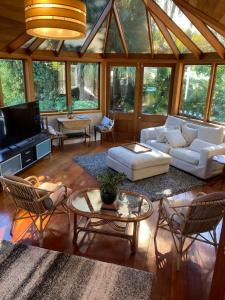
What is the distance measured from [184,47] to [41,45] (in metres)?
3.41

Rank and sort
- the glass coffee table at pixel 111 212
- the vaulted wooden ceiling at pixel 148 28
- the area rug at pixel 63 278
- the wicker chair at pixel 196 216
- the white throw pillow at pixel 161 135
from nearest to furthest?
the area rug at pixel 63 278, the wicker chair at pixel 196 216, the glass coffee table at pixel 111 212, the vaulted wooden ceiling at pixel 148 28, the white throw pillow at pixel 161 135

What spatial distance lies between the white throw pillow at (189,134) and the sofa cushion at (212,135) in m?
0.16

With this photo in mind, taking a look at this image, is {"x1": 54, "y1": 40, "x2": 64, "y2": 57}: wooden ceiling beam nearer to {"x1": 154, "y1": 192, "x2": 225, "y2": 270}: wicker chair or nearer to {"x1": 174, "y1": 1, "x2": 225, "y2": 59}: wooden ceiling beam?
{"x1": 174, "y1": 1, "x2": 225, "y2": 59}: wooden ceiling beam

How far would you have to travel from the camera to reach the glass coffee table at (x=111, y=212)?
A: 279cm

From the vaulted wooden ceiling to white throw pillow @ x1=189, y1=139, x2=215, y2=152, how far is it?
69.9 inches

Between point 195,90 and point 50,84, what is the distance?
12.2 ft

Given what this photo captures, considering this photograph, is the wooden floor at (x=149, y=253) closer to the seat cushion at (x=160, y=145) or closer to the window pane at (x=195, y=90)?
the seat cushion at (x=160, y=145)

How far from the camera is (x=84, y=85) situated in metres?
6.92

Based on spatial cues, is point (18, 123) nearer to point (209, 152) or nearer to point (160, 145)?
point (160, 145)

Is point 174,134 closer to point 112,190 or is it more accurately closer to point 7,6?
point 112,190

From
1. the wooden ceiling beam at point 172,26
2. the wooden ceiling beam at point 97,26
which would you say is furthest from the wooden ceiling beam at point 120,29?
the wooden ceiling beam at point 172,26

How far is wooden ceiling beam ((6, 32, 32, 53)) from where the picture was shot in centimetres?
475

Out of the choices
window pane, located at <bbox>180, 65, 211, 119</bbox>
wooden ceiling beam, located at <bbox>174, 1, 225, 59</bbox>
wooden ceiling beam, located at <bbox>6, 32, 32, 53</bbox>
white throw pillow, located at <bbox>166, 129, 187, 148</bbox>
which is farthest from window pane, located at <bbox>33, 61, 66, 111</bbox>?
wooden ceiling beam, located at <bbox>174, 1, 225, 59</bbox>

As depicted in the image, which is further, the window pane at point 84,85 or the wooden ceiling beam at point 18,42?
the window pane at point 84,85
